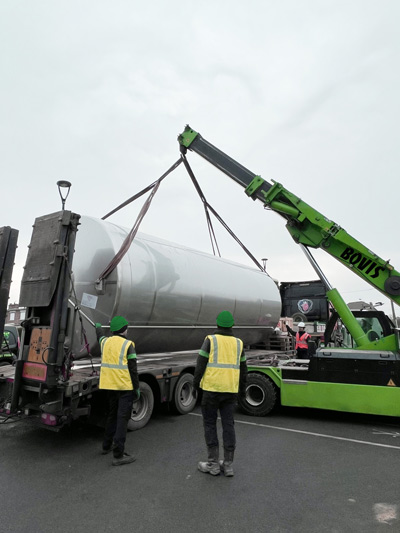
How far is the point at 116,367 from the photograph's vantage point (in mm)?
4770

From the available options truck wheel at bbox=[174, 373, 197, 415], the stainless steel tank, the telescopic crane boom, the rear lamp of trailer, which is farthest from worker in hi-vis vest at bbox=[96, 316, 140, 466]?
the telescopic crane boom

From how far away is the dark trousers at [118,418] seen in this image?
462cm

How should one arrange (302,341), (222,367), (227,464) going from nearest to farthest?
(227,464)
(222,367)
(302,341)

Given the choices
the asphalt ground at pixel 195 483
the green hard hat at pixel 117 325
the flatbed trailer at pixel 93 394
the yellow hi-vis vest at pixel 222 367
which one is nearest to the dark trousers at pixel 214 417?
the yellow hi-vis vest at pixel 222 367

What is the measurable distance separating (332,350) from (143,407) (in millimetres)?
3654

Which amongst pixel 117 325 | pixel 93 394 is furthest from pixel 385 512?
pixel 93 394

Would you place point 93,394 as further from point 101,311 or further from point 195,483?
point 195,483

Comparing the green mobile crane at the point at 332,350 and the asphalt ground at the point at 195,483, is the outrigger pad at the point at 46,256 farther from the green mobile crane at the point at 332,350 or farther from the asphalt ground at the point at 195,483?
the green mobile crane at the point at 332,350

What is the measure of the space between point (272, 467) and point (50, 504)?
8.39 ft

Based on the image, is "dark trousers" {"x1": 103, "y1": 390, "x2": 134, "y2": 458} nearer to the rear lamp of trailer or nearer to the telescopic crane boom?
the rear lamp of trailer

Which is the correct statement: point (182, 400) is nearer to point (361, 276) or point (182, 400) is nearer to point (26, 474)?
point (26, 474)

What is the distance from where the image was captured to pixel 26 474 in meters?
4.31

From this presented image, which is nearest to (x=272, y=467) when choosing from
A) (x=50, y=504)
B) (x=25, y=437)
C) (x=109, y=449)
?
(x=109, y=449)

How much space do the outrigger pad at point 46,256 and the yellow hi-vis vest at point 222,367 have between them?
2385 millimetres
